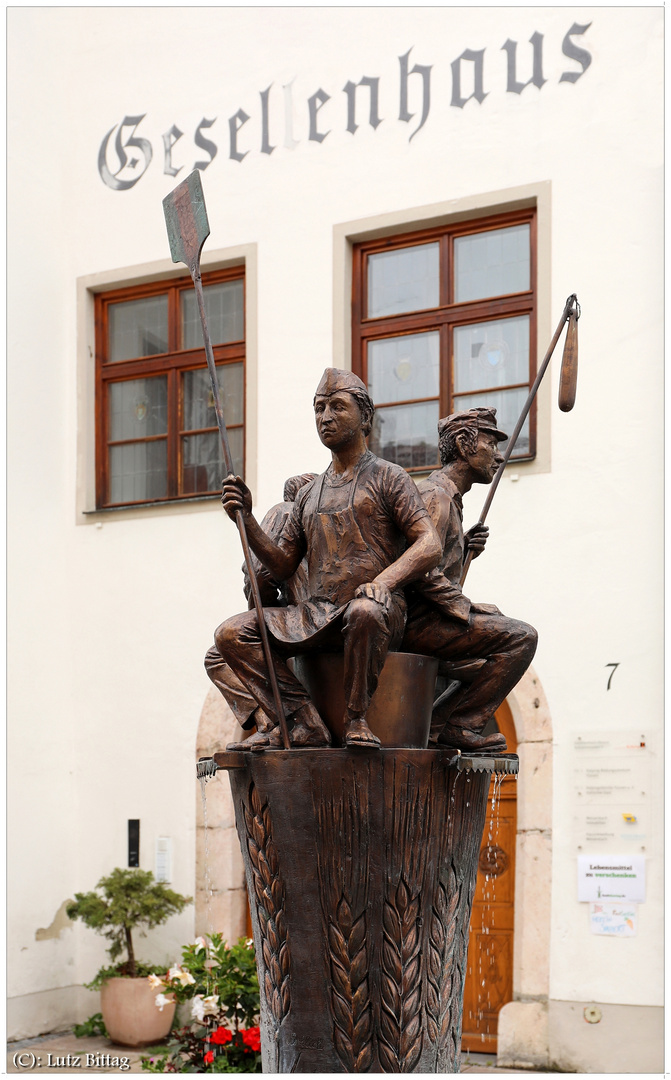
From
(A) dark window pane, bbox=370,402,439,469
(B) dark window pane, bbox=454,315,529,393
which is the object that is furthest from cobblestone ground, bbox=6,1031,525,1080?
(B) dark window pane, bbox=454,315,529,393

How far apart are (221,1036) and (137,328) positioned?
5677 millimetres

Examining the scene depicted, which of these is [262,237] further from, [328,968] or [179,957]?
[328,968]

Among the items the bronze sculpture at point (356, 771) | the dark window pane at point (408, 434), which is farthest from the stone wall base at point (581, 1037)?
the bronze sculpture at point (356, 771)

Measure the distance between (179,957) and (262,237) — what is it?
4.86 m

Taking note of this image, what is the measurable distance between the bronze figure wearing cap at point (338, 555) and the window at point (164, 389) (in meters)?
5.55

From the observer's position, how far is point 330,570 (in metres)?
3.60

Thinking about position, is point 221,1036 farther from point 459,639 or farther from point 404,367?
point 404,367

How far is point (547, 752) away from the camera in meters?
7.71

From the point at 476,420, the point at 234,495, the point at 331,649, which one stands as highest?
the point at 476,420

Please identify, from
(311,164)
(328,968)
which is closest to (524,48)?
(311,164)

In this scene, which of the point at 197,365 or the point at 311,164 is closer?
the point at 311,164

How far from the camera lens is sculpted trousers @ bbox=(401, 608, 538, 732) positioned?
366 cm

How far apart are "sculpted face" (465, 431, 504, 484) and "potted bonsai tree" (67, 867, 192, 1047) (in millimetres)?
5236

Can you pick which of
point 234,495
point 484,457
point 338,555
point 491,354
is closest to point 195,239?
point 234,495
